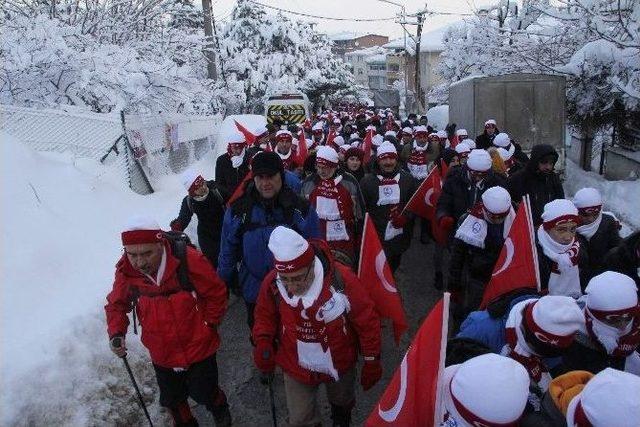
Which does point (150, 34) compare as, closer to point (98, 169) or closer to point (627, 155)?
point (98, 169)

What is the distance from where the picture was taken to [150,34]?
1479 centimetres

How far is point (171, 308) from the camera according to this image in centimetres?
329

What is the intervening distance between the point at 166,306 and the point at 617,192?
10.7 metres

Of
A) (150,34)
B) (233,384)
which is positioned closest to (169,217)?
(233,384)

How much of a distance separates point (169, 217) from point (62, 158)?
2.11 meters

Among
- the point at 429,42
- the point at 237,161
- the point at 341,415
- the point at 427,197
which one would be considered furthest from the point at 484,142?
the point at 429,42

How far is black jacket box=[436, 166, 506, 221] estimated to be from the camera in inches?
223

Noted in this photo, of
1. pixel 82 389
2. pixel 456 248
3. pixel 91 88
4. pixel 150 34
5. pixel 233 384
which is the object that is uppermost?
pixel 150 34

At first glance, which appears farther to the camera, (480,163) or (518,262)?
(480,163)

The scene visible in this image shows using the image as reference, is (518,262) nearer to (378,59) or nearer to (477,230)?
(477,230)

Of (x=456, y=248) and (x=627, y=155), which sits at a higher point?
(x=456, y=248)

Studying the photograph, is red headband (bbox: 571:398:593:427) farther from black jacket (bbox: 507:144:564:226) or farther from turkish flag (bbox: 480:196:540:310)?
black jacket (bbox: 507:144:564:226)

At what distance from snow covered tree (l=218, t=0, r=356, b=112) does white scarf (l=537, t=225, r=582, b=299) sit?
2225 cm

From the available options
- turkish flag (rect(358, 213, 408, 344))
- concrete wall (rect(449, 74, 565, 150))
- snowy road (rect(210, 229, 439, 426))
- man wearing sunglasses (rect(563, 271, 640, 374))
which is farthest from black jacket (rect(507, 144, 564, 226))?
concrete wall (rect(449, 74, 565, 150))
